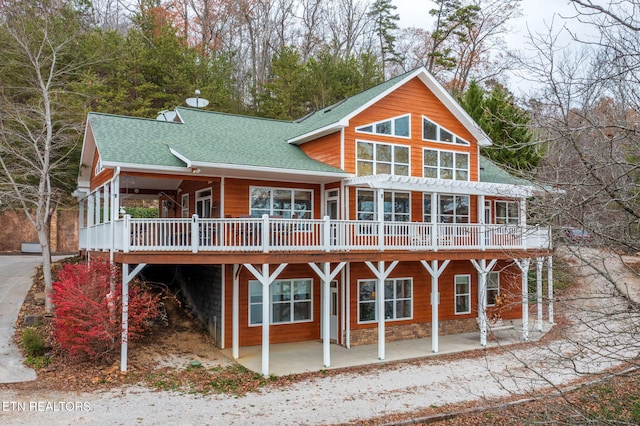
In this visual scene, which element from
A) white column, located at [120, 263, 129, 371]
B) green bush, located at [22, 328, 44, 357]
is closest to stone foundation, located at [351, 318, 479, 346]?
white column, located at [120, 263, 129, 371]

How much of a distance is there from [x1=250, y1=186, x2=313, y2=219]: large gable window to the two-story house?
0.04 metres

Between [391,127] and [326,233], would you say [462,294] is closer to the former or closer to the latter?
[391,127]

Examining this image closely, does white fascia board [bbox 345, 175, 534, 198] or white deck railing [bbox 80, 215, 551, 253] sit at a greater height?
white fascia board [bbox 345, 175, 534, 198]

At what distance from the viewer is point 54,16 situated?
2469cm

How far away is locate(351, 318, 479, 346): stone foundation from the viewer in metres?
16.0

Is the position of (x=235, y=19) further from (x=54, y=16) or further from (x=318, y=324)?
(x=318, y=324)

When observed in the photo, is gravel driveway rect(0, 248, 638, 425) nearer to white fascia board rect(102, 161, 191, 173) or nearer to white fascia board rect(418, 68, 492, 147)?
white fascia board rect(102, 161, 191, 173)

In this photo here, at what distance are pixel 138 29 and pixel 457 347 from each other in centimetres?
2507

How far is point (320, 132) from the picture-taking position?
54.0ft

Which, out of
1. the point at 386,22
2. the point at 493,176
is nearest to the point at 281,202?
the point at 493,176

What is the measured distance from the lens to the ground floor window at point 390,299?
53.4 ft

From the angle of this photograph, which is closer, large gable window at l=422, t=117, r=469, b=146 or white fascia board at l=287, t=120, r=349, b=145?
white fascia board at l=287, t=120, r=349, b=145

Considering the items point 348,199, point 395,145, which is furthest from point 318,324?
point 395,145

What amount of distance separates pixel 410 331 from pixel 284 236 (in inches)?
263
